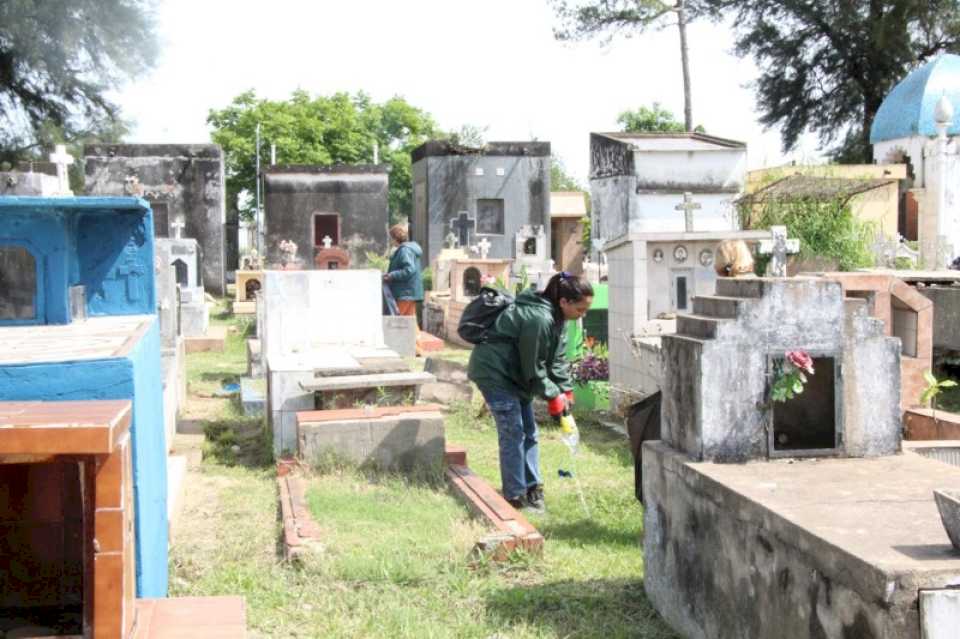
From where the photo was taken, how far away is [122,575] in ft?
8.92

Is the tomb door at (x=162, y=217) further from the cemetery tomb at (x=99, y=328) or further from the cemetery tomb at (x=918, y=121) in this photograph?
the cemetery tomb at (x=99, y=328)

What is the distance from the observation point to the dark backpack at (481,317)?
23.1 feet

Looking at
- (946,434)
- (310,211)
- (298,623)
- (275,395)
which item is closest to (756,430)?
(298,623)

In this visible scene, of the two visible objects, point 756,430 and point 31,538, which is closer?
point 31,538

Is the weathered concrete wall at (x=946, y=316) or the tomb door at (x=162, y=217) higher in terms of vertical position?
the tomb door at (x=162, y=217)

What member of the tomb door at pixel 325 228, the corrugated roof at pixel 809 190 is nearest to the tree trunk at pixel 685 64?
the tomb door at pixel 325 228

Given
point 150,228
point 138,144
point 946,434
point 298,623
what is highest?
point 138,144

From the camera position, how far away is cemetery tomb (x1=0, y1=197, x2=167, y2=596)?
145 inches

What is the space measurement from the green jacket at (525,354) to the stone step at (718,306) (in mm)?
1482

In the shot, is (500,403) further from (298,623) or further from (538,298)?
(298,623)

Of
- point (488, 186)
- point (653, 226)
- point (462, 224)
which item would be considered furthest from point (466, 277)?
point (488, 186)

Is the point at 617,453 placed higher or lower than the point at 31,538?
lower

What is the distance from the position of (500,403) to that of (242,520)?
1.66 meters

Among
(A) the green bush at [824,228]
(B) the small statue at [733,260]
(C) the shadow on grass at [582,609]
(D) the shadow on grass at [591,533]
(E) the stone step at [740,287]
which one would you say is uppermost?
(A) the green bush at [824,228]
